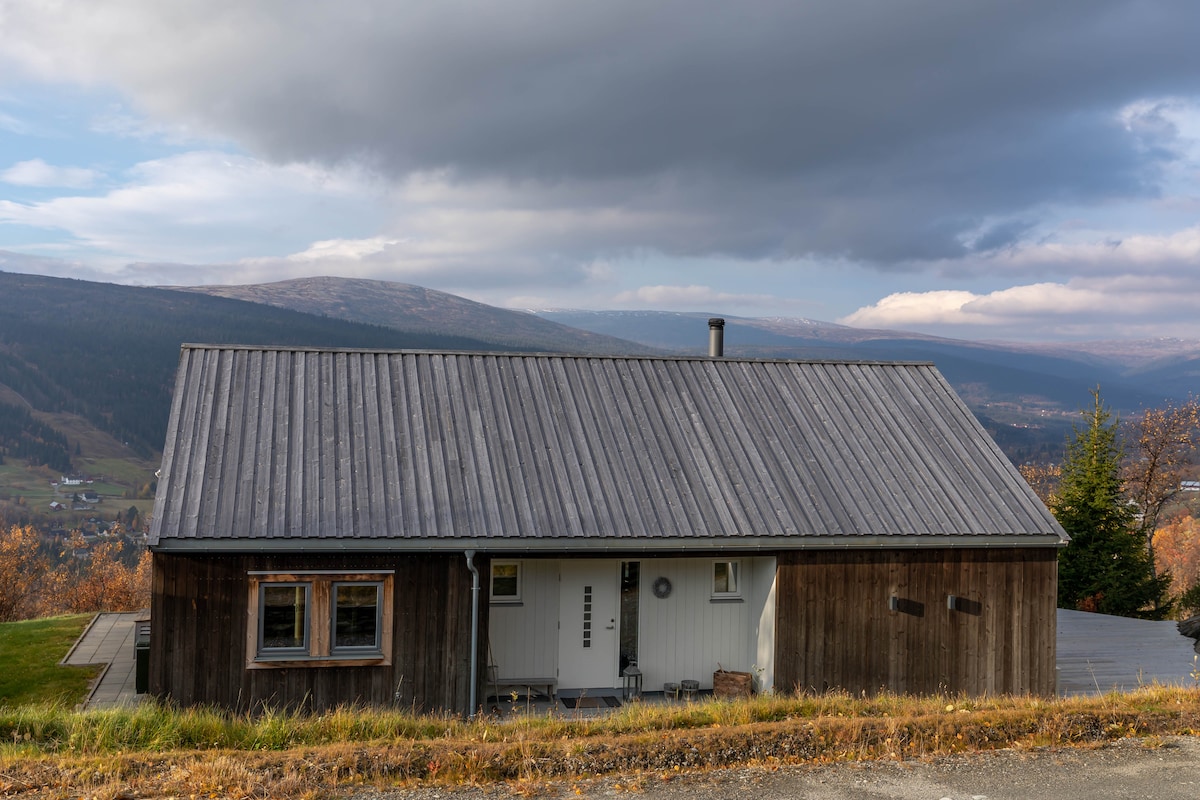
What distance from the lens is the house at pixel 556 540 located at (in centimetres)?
1173

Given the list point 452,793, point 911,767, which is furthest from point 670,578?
point 452,793

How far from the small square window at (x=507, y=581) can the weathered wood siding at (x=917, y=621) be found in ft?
11.8

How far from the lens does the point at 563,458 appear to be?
13.8 meters

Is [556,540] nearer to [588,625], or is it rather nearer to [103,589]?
[588,625]

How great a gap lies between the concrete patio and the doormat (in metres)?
0.04

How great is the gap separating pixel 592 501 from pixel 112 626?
10.9m

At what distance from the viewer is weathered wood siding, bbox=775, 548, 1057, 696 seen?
13109 millimetres

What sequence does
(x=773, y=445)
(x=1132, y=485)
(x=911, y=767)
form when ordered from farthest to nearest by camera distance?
(x=1132, y=485), (x=773, y=445), (x=911, y=767)

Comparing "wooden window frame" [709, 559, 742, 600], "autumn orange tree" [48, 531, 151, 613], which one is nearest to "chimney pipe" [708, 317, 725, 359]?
"wooden window frame" [709, 559, 742, 600]

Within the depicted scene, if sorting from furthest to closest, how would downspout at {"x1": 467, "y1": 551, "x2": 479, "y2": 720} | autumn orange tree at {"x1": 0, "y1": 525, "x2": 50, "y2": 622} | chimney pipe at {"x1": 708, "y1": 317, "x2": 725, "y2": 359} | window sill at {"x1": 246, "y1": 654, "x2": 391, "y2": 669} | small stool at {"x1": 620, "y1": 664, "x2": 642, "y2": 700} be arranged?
1. autumn orange tree at {"x1": 0, "y1": 525, "x2": 50, "y2": 622}
2. chimney pipe at {"x1": 708, "y1": 317, "x2": 725, "y2": 359}
3. small stool at {"x1": 620, "y1": 664, "x2": 642, "y2": 700}
4. downspout at {"x1": 467, "y1": 551, "x2": 479, "y2": 720}
5. window sill at {"x1": 246, "y1": 654, "x2": 391, "y2": 669}

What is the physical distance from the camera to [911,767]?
839cm

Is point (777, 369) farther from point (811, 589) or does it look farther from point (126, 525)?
point (126, 525)

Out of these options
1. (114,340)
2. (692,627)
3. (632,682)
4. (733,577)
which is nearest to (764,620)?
(733,577)

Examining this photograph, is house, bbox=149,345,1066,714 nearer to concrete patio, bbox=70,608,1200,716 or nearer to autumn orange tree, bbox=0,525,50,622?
concrete patio, bbox=70,608,1200,716
